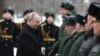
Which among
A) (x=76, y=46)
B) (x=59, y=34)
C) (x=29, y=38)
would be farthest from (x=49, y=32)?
(x=76, y=46)

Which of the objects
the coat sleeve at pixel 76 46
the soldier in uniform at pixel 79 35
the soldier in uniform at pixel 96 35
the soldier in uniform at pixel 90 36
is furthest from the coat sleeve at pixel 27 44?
the soldier in uniform at pixel 96 35

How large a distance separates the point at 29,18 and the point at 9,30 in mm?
3688

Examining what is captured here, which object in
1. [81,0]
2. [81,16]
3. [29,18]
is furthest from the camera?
[81,0]

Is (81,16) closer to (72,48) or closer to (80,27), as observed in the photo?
(80,27)

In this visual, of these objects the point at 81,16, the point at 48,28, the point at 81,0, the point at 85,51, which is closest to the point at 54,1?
the point at 81,0

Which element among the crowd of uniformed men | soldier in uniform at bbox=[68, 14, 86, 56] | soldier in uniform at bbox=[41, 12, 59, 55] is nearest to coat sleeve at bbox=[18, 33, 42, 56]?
the crowd of uniformed men

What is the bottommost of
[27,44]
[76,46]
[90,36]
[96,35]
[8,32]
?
[8,32]

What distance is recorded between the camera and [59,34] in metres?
7.95

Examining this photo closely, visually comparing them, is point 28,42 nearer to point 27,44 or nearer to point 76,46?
point 27,44

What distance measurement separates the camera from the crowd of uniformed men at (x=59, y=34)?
194 inches

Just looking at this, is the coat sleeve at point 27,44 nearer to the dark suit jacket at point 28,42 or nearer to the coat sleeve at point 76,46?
the dark suit jacket at point 28,42

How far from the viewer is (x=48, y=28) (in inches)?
435

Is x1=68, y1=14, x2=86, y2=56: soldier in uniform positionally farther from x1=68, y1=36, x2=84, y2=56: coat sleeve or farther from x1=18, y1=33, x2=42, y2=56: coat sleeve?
x1=18, y1=33, x2=42, y2=56: coat sleeve

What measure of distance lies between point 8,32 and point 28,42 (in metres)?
3.65
